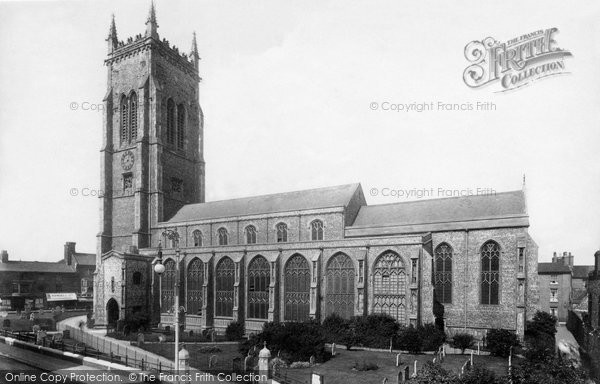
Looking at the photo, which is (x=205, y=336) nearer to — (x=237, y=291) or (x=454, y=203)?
(x=237, y=291)

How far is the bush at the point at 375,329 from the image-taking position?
27.8 m

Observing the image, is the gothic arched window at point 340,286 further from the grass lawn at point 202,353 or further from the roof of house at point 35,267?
the roof of house at point 35,267

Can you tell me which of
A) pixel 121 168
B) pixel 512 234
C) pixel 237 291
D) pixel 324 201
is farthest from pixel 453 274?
pixel 121 168

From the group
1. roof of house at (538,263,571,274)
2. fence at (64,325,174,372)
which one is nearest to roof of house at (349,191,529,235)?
fence at (64,325,174,372)

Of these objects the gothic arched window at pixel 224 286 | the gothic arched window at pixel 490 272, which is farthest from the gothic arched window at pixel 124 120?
the gothic arched window at pixel 490 272

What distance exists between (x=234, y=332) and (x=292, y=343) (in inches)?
444

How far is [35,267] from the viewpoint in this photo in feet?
209

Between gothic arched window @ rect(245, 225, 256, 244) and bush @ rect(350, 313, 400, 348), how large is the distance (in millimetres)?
15820

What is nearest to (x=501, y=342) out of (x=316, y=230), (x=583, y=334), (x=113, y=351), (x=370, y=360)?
(x=370, y=360)

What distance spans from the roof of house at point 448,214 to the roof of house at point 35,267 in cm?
5263

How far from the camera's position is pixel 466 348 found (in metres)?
27.5

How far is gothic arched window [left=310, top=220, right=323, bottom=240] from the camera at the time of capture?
38125mm

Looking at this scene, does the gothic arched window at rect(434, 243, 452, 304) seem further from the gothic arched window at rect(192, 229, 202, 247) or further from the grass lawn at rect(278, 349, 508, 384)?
the gothic arched window at rect(192, 229, 202, 247)

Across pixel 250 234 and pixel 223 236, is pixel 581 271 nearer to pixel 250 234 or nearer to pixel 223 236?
pixel 250 234
